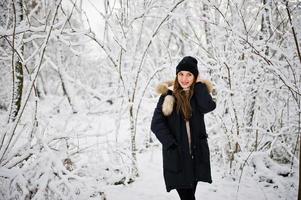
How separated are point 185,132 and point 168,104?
29 centimetres

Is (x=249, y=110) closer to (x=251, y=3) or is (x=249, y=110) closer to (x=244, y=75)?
(x=244, y=75)

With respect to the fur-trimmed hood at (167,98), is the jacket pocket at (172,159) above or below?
below

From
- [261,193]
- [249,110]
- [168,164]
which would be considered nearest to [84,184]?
[168,164]

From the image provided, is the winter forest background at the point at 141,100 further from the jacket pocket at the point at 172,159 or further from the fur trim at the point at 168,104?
the fur trim at the point at 168,104

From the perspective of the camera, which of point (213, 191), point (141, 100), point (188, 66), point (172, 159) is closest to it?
point (172, 159)

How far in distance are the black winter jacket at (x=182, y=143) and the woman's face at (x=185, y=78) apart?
0.37ft

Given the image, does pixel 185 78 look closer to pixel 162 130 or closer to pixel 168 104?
pixel 168 104

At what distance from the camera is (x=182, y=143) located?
2.35m

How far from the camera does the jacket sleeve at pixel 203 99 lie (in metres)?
2.39

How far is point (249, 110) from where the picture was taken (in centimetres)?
409

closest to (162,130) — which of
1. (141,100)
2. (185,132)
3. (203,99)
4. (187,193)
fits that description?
(185,132)

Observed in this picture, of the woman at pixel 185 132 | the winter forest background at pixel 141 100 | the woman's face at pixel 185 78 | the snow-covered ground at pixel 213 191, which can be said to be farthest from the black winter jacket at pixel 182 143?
the snow-covered ground at pixel 213 191

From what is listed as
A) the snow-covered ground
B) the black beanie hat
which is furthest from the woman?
→ the snow-covered ground

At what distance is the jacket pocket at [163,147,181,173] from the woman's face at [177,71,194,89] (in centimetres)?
59
